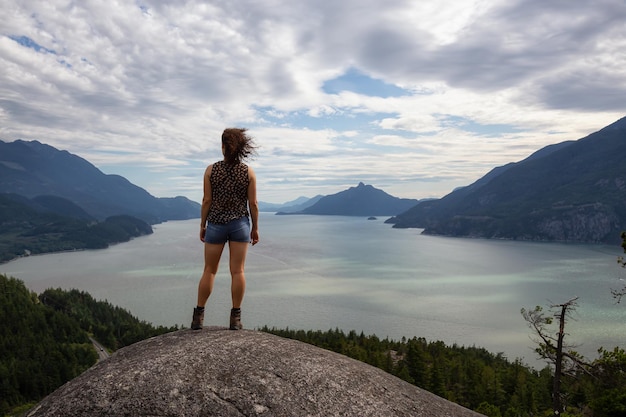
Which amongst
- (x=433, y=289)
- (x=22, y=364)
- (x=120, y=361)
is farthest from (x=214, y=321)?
(x=120, y=361)

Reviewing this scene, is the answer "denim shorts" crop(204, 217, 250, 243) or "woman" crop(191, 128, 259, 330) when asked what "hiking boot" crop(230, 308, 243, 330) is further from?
"denim shorts" crop(204, 217, 250, 243)

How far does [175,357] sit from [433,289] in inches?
6522

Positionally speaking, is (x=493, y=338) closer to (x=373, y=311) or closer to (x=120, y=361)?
(x=373, y=311)

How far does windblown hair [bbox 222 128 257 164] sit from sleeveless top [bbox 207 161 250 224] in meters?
0.16

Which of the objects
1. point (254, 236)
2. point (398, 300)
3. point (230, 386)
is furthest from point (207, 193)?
point (398, 300)

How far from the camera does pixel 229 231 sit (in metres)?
8.95

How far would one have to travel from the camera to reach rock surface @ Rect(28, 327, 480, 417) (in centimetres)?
661

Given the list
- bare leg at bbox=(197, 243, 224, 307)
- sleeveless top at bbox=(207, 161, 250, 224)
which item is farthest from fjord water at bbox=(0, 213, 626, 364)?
sleeveless top at bbox=(207, 161, 250, 224)

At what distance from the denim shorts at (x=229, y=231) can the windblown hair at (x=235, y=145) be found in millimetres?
1353

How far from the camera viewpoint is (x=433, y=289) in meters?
162

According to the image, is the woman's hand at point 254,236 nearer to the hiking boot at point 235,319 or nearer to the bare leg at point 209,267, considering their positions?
the bare leg at point 209,267

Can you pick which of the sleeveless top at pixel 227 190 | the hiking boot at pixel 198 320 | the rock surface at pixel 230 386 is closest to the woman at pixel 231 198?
the sleeveless top at pixel 227 190

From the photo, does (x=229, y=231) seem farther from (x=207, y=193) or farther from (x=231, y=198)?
(x=207, y=193)

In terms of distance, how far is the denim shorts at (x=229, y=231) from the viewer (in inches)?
351
